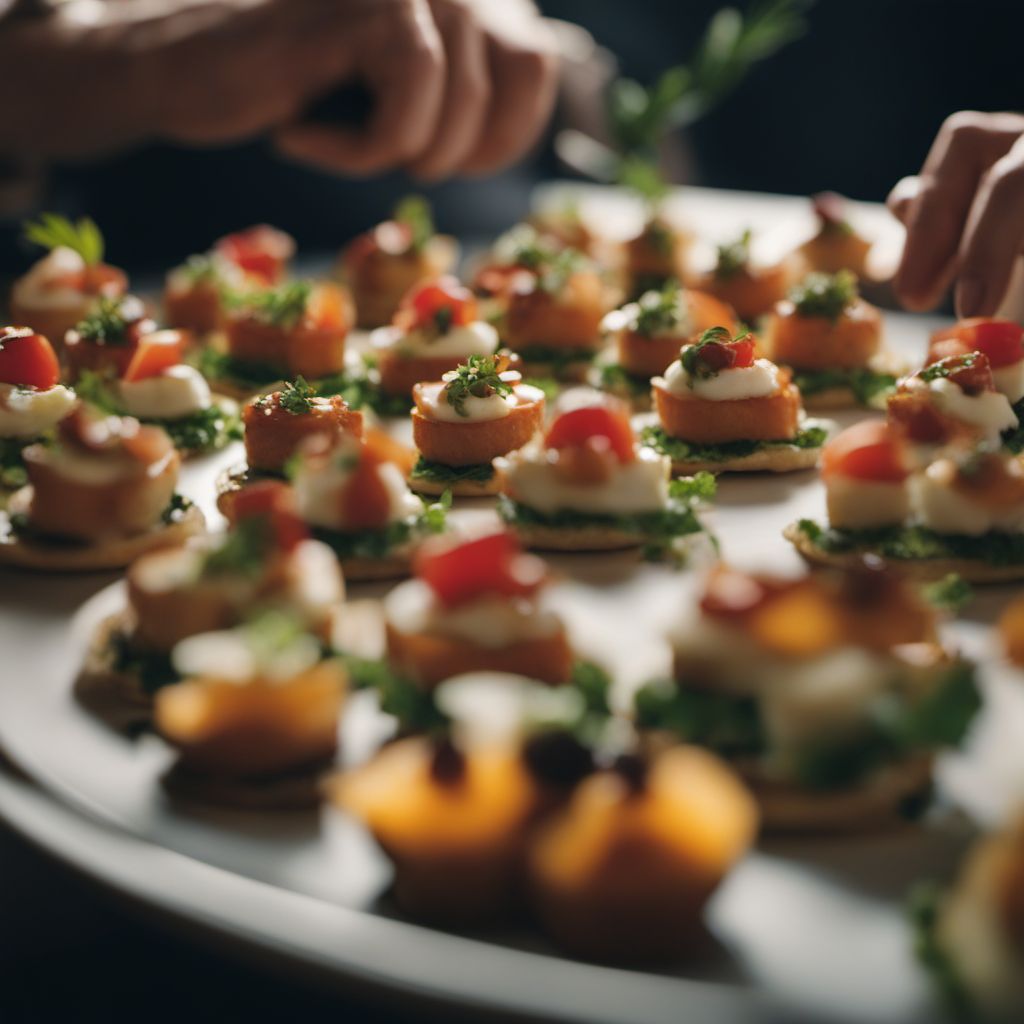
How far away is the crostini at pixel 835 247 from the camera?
5539mm

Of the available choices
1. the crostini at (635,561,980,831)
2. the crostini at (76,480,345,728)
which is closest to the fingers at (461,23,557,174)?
the crostini at (76,480,345,728)

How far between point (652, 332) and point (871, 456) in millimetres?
1359

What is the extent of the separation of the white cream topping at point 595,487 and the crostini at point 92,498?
0.80m

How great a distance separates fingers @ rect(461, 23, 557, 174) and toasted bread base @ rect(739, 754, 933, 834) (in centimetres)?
400

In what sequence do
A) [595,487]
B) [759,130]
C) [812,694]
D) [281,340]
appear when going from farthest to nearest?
[759,130] < [281,340] < [595,487] < [812,694]

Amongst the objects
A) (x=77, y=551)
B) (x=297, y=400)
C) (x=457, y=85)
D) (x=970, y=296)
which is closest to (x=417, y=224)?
(x=457, y=85)

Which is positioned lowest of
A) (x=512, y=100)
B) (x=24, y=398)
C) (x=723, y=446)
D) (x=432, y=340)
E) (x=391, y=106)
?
(x=723, y=446)

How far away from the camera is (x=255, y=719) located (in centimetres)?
218

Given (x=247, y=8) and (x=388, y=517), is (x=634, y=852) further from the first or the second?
(x=247, y=8)

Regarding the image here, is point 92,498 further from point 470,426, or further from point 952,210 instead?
point 952,210

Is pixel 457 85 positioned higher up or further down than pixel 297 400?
higher up

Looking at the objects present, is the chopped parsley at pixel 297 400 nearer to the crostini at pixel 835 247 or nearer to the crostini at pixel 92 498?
the crostini at pixel 92 498

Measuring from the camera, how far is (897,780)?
218 cm

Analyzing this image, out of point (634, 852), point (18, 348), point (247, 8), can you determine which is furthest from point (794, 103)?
point (634, 852)
